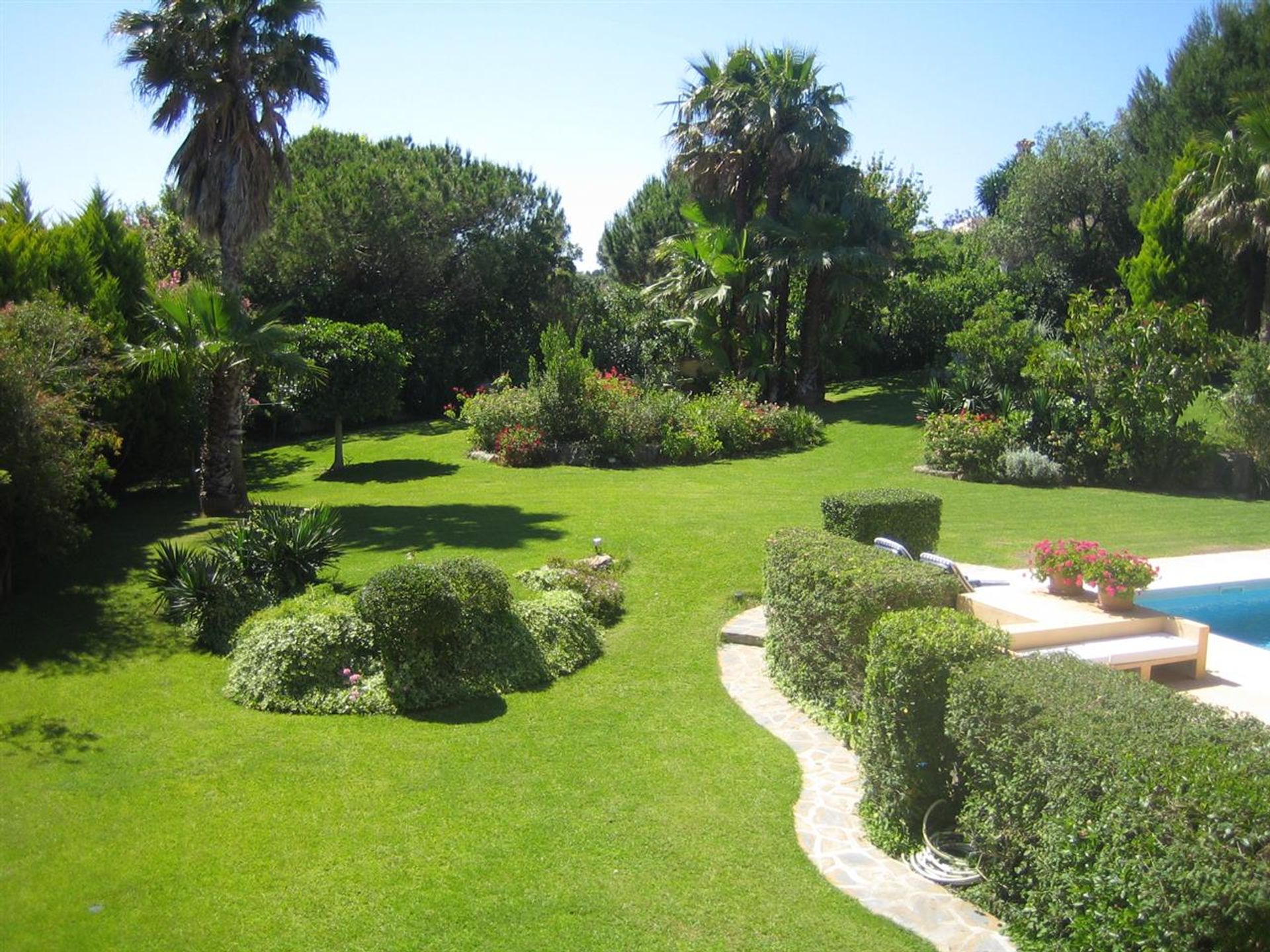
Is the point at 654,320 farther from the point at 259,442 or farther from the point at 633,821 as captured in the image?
the point at 633,821

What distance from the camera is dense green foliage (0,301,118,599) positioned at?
10758mm

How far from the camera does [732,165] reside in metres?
28.2

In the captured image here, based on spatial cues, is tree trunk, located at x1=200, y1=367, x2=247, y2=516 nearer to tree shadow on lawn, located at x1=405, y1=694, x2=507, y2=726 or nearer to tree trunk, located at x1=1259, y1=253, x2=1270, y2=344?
tree shadow on lawn, located at x1=405, y1=694, x2=507, y2=726

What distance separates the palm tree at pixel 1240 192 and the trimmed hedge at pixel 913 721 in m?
19.0

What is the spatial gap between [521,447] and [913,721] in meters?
15.9

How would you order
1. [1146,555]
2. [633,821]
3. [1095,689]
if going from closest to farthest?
[1095,689]
[633,821]
[1146,555]

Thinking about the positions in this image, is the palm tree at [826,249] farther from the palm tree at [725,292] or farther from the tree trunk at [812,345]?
the palm tree at [725,292]

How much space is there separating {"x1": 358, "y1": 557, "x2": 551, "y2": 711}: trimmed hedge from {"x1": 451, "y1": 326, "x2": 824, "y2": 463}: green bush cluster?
11.9 metres

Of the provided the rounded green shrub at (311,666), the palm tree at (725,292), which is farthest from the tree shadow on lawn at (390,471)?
the rounded green shrub at (311,666)

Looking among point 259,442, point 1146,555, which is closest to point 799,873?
point 1146,555

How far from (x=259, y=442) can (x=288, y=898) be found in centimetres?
2251

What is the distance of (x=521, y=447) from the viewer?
70.1 feet

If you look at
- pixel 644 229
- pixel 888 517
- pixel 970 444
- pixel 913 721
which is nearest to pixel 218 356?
pixel 888 517

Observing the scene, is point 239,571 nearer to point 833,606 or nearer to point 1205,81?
point 833,606
